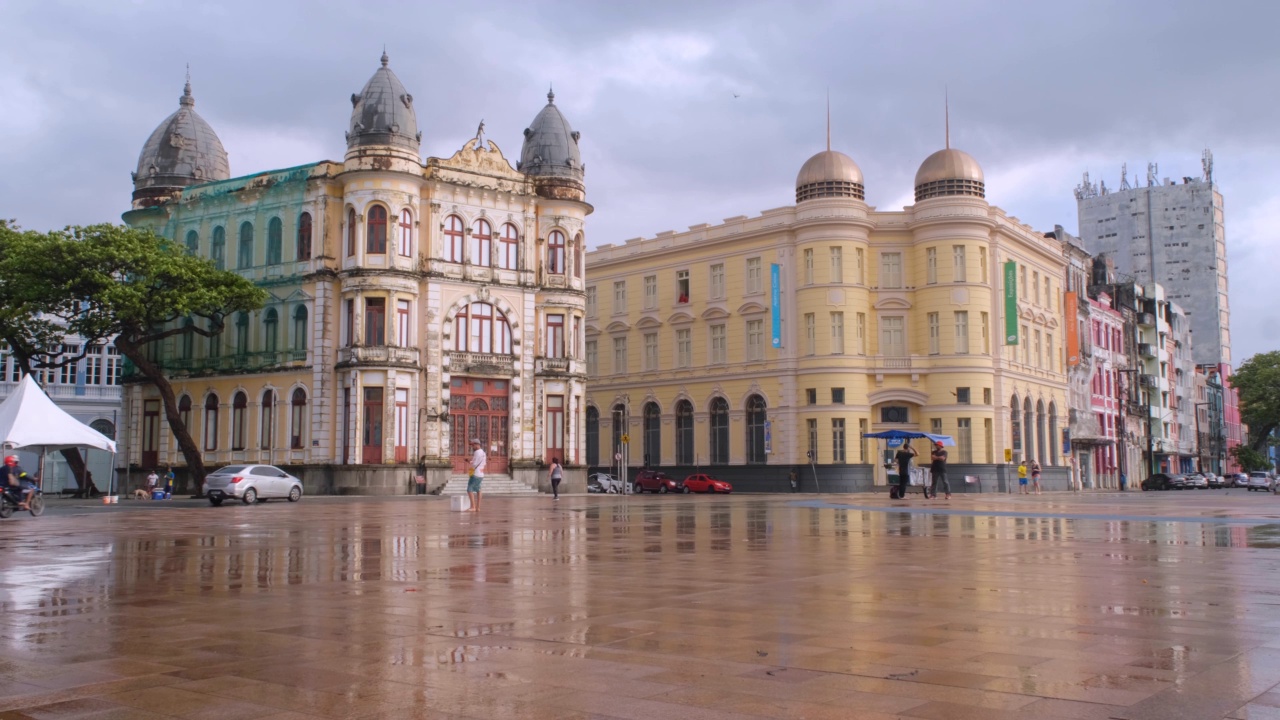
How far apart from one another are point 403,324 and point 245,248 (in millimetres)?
9330

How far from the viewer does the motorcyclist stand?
86.6ft

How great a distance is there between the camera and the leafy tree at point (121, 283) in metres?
41.8

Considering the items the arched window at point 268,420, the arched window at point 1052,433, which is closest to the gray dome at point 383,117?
the arched window at point 268,420

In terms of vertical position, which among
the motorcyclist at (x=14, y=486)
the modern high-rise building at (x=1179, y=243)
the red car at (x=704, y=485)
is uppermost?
the modern high-rise building at (x=1179, y=243)

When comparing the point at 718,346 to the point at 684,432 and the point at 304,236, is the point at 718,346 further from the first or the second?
the point at 304,236

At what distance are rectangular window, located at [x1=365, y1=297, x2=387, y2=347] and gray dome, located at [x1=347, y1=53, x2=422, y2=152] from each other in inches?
270

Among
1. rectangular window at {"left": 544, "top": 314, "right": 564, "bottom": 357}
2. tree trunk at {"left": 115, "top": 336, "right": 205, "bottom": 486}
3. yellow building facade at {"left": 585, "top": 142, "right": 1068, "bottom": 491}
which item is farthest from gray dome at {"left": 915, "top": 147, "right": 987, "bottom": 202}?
tree trunk at {"left": 115, "top": 336, "right": 205, "bottom": 486}

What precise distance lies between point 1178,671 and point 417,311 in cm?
4412

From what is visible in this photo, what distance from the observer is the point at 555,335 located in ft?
172

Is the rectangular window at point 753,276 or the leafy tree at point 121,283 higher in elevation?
the rectangular window at point 753,276

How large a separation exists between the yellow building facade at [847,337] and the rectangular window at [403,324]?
21.0m

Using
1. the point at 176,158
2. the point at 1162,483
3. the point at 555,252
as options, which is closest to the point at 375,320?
the point at 555,252

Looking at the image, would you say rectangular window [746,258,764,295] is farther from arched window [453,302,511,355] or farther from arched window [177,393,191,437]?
arched window [177,393,191,437]

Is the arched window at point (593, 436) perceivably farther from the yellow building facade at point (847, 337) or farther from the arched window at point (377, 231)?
the arched window at point (377, 231)
